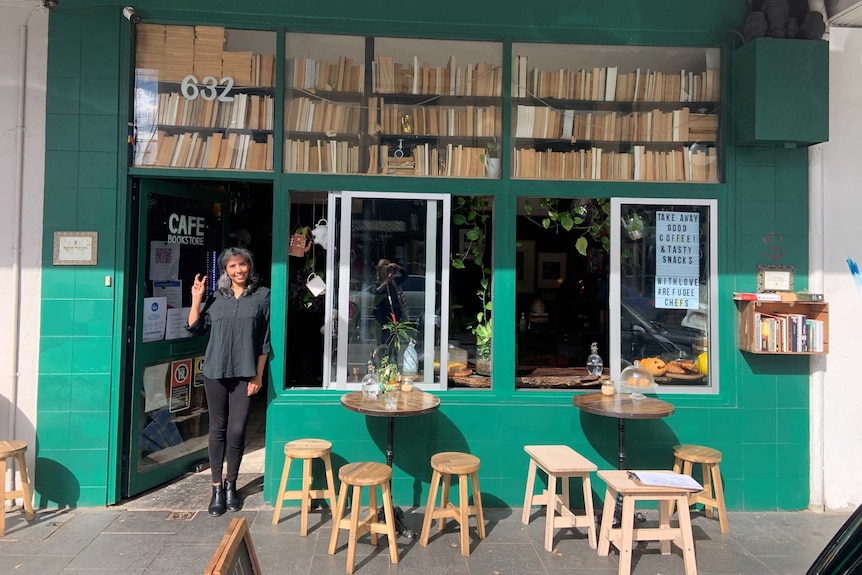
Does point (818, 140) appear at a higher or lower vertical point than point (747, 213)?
higher

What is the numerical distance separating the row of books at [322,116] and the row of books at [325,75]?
113 millimetres

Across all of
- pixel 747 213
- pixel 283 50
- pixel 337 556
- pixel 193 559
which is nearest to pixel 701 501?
pixel 747 213

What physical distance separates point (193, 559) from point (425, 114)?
3.33 metres

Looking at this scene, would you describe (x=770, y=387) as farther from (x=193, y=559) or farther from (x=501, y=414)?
(x=193, y=559)

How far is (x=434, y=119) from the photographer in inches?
168

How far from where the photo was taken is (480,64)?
4.25 m

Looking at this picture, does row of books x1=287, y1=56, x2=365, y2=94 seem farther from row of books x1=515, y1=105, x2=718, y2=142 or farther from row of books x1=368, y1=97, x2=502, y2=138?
row of books x1=515, y1=105, x2=718, y2=142

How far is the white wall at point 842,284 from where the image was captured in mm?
4055

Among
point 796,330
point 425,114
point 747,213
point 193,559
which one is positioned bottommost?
point 193,559

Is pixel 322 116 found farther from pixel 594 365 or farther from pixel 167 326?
pixel 594 365

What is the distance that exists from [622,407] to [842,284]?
2.02 m

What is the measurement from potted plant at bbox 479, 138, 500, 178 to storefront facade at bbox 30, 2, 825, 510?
66mm

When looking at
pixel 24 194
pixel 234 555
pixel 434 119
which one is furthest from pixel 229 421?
pixel 434 119

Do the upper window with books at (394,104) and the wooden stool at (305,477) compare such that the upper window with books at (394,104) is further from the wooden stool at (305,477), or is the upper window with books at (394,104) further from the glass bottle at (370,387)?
the wooden stool at (305,477)
